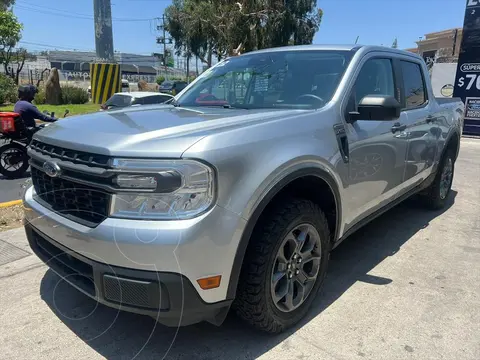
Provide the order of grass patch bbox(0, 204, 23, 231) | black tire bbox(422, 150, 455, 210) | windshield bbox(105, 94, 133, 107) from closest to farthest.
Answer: grass patch bbox(0, 204, 23, 231)
black tire bbox(422, 150, 455, 210)
windshield bbox(105, 94, 133, 107)

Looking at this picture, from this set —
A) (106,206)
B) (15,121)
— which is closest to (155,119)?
(106,206)

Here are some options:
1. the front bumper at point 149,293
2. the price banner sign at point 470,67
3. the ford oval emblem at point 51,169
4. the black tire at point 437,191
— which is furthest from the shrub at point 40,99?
the front bumper at point 149,293

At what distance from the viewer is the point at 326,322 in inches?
112

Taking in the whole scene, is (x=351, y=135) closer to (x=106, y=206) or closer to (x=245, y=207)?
(x=245, y=207)

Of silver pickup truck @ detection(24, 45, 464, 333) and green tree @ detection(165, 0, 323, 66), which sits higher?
green tree @ detection(165, 0, 323, 66)

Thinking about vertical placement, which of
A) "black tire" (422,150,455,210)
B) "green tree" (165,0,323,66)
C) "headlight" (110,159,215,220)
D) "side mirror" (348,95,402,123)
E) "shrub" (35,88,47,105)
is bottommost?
"black tire" (422,150,455,210)

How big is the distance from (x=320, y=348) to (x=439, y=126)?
10.7 ft

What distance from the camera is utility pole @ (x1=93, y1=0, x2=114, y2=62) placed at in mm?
11570

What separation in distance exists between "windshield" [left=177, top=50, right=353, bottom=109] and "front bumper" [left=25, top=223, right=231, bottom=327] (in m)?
1.63

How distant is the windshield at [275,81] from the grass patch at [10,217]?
2394mm

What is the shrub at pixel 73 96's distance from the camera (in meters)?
20.5

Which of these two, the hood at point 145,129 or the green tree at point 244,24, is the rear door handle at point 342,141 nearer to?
the hood at point 145,129

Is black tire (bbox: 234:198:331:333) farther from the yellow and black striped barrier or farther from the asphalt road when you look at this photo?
the yellow and black striped barrier

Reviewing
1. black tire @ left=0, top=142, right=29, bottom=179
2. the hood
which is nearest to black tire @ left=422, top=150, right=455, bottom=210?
the hood
